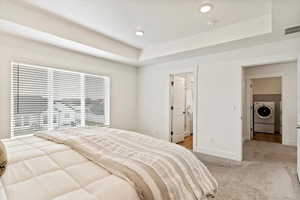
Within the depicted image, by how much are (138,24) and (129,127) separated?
2.96 m

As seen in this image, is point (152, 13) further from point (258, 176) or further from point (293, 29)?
point (258, 176)

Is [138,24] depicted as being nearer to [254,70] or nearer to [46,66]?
[46,66]

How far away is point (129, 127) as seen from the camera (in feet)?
15.5

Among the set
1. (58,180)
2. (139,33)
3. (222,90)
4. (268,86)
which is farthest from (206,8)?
(268,86)

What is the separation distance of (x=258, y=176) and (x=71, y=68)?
407cm

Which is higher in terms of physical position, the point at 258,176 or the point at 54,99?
the point at 54,99

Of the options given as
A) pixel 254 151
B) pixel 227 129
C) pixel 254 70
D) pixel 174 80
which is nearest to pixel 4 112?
pixel 174 80

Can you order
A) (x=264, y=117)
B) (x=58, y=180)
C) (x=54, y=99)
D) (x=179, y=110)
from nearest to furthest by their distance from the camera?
(x=58, y=180), (x=54, y=99), (x=179, y=110), (x=264, y=117)

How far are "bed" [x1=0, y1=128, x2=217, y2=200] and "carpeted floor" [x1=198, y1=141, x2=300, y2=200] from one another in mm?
949

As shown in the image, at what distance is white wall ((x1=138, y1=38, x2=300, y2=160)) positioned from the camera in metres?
3.00

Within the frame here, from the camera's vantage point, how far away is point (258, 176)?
253cm

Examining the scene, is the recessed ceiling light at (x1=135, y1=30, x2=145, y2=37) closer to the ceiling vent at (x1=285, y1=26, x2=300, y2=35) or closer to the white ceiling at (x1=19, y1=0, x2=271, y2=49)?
the white ceiling at (x1=19, y1=0, x2=271, y2=49)

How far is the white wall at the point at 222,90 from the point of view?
9.86ft

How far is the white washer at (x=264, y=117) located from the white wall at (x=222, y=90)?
3634mm
